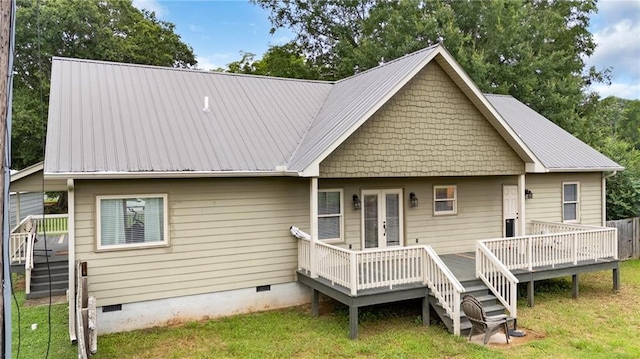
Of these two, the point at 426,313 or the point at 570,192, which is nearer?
the point at 426,313

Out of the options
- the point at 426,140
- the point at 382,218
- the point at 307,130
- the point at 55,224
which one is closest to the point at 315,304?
the point at 382,218

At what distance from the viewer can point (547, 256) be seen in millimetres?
10328

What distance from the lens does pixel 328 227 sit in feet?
34.4

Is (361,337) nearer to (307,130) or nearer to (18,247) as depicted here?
(307,130)

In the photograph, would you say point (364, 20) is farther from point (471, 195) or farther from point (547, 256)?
point (547, 256)

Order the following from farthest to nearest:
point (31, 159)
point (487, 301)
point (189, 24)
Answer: point (189, 24), point (31, 159), point (487, 301)

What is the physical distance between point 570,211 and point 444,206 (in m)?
5.12

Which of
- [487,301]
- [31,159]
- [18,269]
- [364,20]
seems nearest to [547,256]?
[487,301]

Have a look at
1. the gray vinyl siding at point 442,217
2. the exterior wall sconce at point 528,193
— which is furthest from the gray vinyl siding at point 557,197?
the gray vinyl siding at point 442,217

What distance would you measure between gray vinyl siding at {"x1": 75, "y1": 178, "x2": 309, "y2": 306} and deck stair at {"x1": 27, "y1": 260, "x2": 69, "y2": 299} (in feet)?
12.9

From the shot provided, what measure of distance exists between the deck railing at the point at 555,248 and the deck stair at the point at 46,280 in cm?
1061

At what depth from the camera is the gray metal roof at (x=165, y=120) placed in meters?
8.29

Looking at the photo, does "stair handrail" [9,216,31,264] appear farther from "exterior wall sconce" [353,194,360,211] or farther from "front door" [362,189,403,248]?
"front door" [362,189,403,248]

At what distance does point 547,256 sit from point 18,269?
13.7 metres
